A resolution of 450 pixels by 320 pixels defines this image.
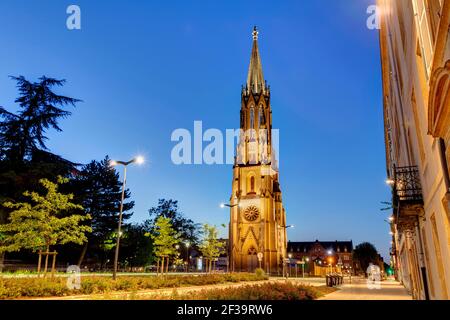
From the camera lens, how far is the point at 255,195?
245 ft

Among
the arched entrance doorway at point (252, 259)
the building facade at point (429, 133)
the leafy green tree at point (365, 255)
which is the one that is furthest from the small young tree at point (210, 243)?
the leafy green tree at point (365, 255)

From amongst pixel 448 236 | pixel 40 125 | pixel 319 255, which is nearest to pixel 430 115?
pixel 448 236

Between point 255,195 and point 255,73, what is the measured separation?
125 feet

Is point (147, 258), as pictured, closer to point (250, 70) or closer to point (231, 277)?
point (231, 277)

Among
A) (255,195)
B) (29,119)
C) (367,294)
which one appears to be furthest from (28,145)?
(255,195)

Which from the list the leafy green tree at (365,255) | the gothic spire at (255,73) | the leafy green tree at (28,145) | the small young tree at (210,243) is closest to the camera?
the leafy green tree at (28,145)

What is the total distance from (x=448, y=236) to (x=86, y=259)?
5635 cm

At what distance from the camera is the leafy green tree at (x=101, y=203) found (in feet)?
166

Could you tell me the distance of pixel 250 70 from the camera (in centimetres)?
9381

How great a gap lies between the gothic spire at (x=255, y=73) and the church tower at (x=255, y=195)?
29 centimetres

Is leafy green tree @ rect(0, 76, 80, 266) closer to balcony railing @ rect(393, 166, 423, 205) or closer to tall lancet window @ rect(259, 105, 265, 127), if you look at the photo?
balcony railing @ rect(393, 166, 423, 205)

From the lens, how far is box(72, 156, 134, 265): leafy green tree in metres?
50.6

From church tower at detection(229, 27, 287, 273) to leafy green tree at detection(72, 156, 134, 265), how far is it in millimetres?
24992

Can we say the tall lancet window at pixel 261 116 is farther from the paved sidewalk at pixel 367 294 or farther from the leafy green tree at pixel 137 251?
the paved sidewalk at pixel 367 294
